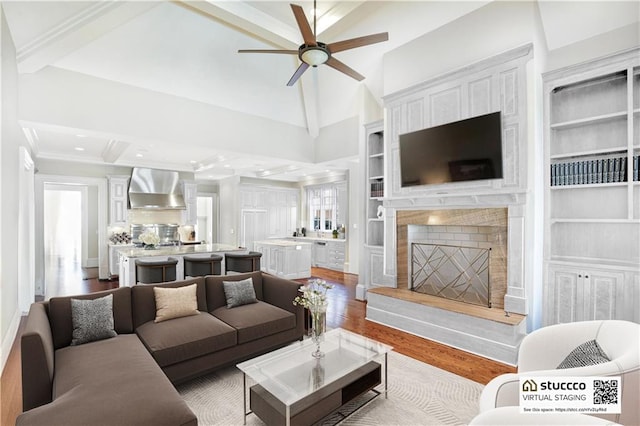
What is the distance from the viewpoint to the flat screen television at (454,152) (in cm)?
371

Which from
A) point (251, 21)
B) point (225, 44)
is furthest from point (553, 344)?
point (225, 44)

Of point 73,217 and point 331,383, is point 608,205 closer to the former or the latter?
point 331,383

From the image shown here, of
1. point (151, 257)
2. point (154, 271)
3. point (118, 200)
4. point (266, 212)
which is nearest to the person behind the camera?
point (154, 271)

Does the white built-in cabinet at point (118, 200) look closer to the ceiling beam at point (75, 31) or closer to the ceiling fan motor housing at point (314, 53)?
the ceiling beam at point (75, 31)

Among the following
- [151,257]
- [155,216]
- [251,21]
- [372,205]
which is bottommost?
[151,257]

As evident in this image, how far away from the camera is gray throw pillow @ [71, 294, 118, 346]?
2570 millimetres

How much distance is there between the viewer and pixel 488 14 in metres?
3.84

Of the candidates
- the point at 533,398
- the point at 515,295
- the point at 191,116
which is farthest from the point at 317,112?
the point at 533,398

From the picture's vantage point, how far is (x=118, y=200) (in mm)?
7941

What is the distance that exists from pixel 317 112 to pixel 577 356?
5.94m

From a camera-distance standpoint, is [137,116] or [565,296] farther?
[137,116]

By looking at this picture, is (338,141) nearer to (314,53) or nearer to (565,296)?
(314,53)

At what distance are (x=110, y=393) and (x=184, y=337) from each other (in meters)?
0.92

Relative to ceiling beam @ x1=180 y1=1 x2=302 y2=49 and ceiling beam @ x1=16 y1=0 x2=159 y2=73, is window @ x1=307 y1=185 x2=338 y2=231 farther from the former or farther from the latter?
ceiling beam @ x1=16 y1=0 x2=159 y2=73
